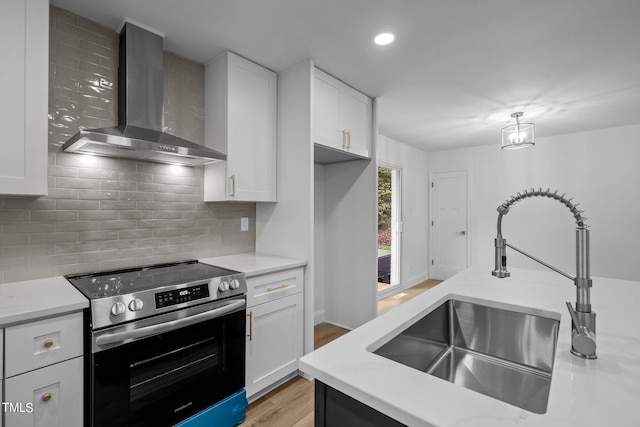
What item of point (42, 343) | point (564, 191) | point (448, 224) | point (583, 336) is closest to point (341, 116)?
point (583, 336)

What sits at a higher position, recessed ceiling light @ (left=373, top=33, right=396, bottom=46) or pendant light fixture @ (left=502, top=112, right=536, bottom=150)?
recessed ceiling light @ (left=373, top=33, right=396, bottom=46)

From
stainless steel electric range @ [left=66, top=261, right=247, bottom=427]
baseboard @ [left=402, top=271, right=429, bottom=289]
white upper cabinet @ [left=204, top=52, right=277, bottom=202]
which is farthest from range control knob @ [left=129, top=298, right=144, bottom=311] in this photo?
baseboard @ [left=402, top=271, right=429, bottom=289]

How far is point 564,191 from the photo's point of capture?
4.57m

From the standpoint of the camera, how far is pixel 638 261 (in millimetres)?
4125

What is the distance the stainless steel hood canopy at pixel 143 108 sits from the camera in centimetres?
178

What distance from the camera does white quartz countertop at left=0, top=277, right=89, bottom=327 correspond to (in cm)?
124

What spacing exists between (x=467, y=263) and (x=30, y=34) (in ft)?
19.1

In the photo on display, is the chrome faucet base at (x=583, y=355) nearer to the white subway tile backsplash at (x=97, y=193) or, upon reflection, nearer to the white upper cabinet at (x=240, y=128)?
the white upper cabinet at (x=240, y=128)

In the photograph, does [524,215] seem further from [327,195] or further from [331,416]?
[331,416]

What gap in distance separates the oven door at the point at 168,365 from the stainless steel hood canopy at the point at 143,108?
92 centimetres

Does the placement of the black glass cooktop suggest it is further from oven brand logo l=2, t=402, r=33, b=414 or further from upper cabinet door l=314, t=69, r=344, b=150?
upper cabinet door l=314, t=69, r=344, b=150

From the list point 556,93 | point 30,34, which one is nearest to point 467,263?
point 556,93

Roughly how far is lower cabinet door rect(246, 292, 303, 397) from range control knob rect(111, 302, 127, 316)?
2.44 ft

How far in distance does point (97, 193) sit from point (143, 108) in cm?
60
